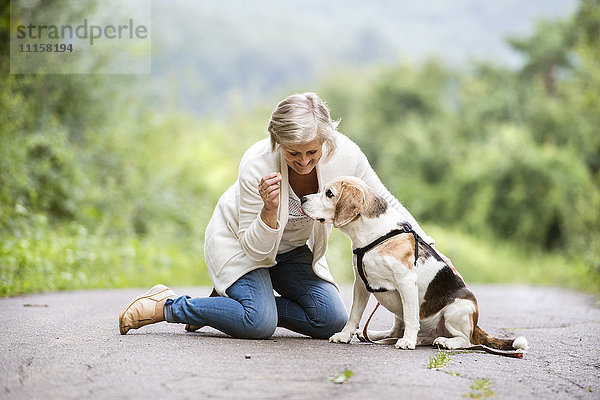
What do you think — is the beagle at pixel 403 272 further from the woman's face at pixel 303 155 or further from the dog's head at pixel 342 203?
the woman's face at pixel 303 155

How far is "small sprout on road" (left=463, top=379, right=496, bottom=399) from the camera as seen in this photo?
3.06 meters

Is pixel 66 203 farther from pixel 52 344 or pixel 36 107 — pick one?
pixel 52 344

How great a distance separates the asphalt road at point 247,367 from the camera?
302cm

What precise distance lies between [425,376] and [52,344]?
2.14 meters

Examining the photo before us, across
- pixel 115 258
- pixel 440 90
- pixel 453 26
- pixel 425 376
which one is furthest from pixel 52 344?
pixel 453 26

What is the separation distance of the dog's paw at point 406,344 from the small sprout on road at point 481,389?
0.81 m

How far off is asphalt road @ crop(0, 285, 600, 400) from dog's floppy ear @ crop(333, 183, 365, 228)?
775mm

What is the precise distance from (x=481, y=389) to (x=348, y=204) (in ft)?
4.69

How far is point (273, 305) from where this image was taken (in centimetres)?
459

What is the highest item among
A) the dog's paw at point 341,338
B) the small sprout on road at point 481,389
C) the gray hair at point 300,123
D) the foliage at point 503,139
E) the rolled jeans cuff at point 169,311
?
the foliage at point 503,139

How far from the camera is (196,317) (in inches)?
175

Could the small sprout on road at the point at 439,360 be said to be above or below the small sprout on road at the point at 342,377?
below

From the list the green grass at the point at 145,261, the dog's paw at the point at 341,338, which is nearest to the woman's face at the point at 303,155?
the dog's paw at the point at 341,338

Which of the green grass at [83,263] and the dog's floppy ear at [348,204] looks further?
the green grass at [83,263]
